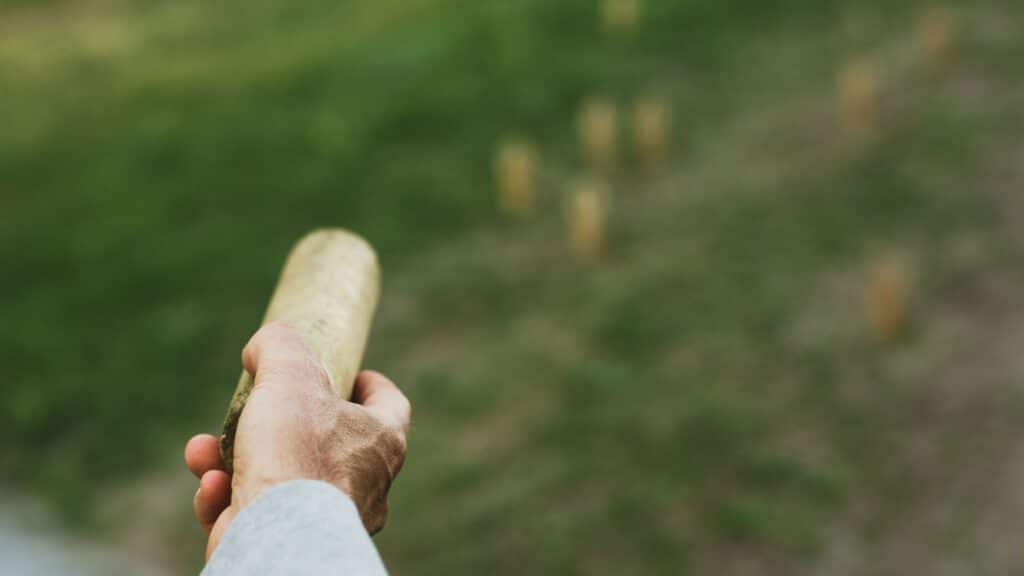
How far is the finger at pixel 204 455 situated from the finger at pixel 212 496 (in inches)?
1.4

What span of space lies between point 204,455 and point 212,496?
0.24 ft

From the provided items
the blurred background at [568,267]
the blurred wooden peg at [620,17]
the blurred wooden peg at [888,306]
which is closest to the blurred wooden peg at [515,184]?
the blurred background at [568,267]

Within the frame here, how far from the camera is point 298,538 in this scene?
0.99 meters

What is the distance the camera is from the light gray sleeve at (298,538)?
97cm

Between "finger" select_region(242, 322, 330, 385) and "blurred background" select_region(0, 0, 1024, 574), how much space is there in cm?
379

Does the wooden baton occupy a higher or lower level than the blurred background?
lower

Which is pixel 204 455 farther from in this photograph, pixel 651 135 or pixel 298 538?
pixel 651 135

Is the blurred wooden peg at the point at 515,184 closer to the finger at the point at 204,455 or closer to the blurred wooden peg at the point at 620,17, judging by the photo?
the blurred wooden peg at the point at 620,17

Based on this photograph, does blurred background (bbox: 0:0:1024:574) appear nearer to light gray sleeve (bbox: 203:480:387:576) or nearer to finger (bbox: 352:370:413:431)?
finger (bbox: 352:370:413:431)

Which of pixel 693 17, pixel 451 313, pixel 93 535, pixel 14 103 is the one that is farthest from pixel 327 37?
pixel 93 535

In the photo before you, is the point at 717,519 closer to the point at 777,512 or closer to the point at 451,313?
the point at 777,512

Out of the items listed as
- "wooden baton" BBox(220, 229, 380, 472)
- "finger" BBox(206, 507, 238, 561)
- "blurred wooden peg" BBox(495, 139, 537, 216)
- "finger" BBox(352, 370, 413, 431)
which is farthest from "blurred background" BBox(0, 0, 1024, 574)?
"finger" BBox(206, 507, 238, 561)

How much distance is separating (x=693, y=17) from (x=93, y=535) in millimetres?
7874

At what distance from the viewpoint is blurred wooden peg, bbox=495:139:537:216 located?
8.07 metres
